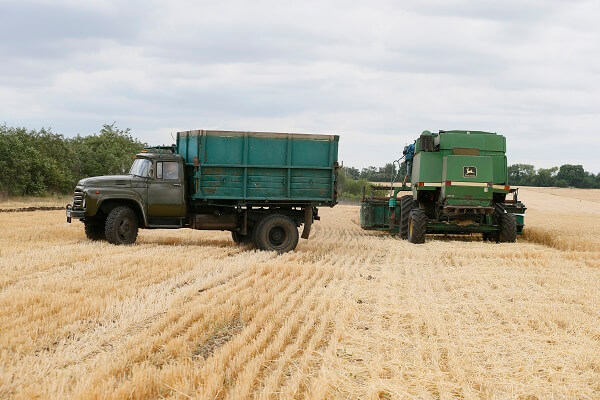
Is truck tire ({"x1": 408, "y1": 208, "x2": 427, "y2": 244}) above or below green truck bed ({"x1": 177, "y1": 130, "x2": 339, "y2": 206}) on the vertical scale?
below

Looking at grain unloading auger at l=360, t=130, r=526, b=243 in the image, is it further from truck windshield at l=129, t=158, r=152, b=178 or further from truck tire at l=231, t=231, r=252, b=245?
truck windshield at l=129, t=158, r=152, b=178

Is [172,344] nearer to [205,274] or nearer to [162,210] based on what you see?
[205,274]

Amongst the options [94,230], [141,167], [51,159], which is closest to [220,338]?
[141,167]

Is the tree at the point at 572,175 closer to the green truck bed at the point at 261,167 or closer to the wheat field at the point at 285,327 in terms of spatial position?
the green truck bed at the point at 261,167

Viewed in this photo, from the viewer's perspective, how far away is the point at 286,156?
16.0 meters

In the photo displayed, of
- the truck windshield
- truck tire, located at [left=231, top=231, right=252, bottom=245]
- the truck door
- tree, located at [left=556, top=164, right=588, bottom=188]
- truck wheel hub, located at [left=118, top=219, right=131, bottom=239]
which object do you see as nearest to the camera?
truck wheel hub, located at [left=118, top=219, right=131, bottom=239]

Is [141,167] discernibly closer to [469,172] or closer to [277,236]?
[277,236]

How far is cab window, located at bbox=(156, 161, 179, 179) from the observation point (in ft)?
52.8

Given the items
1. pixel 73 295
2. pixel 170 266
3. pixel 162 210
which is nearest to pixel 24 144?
pixel 162 210

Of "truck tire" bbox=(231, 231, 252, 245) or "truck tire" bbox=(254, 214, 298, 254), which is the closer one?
"truck tire" bbox=(254, 214, 298, 254)

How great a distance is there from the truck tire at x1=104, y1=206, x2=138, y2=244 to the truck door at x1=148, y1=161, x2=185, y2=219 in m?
0.43

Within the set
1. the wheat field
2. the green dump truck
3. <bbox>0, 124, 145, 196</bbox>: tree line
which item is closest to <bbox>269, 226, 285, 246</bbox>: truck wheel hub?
the green dump truck

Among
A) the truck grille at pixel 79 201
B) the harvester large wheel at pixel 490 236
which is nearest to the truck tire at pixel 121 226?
the truck grille at pixel 79 201

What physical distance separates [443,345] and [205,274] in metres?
5.26
